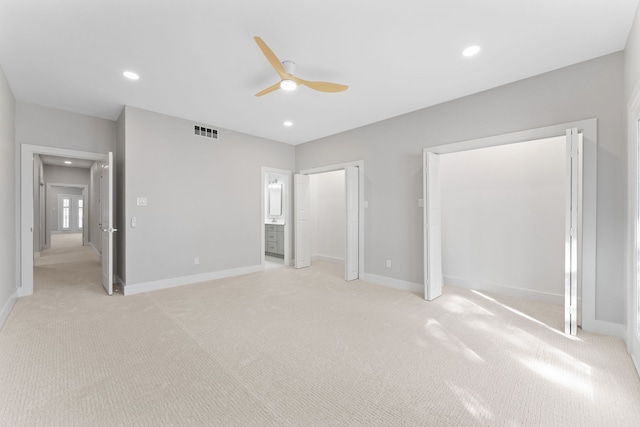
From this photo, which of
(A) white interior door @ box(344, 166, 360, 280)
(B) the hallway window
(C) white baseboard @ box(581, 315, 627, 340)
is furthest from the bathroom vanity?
(B) the hallway window

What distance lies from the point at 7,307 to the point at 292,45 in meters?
4.25

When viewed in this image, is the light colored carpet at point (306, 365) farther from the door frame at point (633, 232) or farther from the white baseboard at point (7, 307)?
the door frame at point (633, 232)

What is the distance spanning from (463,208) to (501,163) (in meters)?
0.84

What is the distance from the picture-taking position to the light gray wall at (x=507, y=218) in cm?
357

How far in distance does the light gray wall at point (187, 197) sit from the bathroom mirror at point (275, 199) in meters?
1.74

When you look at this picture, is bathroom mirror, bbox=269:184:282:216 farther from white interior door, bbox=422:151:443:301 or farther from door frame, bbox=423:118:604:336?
door frame, bbox=423:118:604:336

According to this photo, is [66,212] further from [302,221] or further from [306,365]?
[306,365]

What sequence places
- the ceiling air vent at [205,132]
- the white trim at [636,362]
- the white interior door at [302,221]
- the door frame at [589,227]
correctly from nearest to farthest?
1. the white trim at [636,362]
2. the door frame at [589,227]
3. the ceiling air vent at [205,132]
4. the white interior door at [302,221]

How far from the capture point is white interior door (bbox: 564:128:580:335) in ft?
8.51

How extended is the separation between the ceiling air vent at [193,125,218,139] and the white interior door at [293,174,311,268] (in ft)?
5.89

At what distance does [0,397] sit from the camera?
172 cm

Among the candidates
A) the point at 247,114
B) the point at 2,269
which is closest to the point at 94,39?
the point at 247,114

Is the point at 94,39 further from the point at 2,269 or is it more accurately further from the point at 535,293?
the point at 535,293

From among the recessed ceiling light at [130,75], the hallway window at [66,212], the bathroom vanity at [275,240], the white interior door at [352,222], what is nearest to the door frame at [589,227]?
the white interior door at [352,222]
